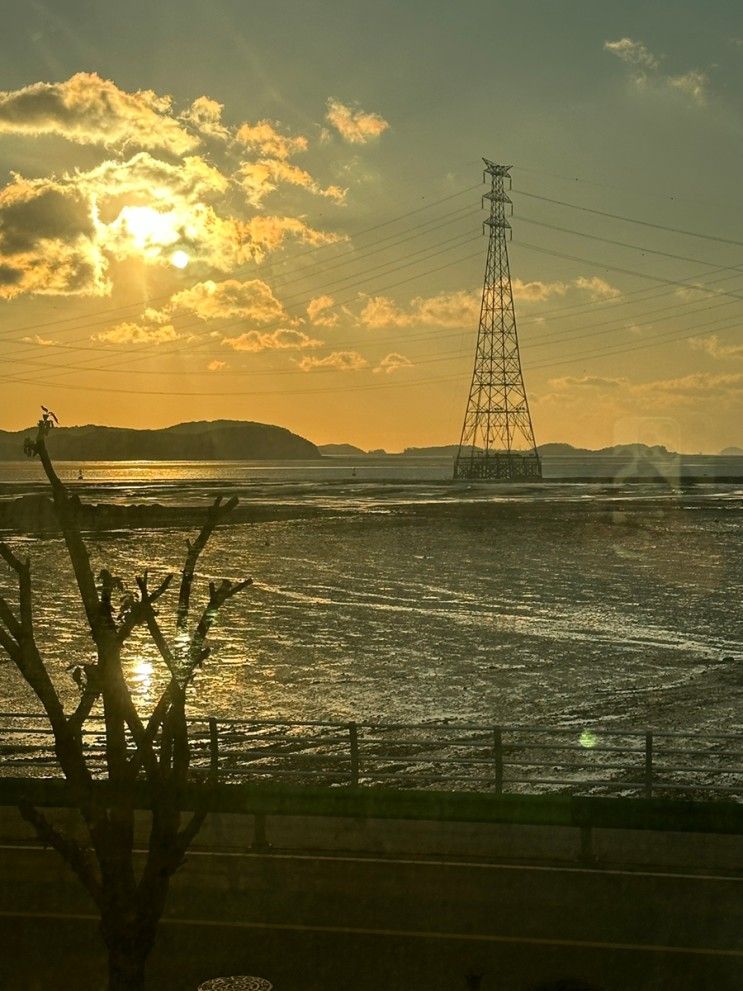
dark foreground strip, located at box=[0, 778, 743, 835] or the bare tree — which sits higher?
the bare tree

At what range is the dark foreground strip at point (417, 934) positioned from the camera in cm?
1224

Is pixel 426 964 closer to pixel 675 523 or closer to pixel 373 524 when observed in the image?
pixel 373 524

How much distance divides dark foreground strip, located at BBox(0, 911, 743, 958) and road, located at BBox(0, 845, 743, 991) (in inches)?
0.9

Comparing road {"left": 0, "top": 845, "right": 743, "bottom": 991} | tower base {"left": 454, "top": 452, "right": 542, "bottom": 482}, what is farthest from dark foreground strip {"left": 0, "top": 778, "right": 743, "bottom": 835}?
tower base {"left": 454, "top": 452, "right": 542, "bottom": 482}

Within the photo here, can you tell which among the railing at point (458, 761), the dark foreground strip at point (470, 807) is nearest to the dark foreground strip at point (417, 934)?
the dark foreground strip at point (470, 807)

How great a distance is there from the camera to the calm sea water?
3180 cm

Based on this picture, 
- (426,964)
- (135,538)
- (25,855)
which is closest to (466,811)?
(426,964)

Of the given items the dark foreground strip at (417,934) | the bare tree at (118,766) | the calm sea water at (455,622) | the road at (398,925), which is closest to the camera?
the bare tree at (118,766)

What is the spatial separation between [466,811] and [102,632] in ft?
31.2

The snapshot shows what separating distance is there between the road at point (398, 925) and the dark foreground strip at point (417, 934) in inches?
0.9

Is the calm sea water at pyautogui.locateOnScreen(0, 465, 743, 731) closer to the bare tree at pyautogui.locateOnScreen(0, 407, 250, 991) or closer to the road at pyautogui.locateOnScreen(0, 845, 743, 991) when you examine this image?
the road at pyautogui.locateOnScreen(0, 845, 743, 991)

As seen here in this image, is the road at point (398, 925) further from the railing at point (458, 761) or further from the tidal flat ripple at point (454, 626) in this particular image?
the tidal flat ripple at point (454, 626)

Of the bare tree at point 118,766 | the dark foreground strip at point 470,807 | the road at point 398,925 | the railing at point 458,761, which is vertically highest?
the bare tree at point 118,766

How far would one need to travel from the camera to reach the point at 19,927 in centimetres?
1305
